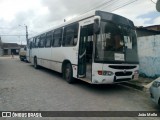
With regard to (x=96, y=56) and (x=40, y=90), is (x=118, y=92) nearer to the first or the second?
(x=96, y=56)

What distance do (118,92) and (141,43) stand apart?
15.7ft

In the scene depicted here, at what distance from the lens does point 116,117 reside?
5609mm

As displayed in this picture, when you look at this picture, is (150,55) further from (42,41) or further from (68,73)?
(42,41)

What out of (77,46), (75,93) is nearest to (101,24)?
(77,46)

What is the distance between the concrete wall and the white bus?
9.14ft

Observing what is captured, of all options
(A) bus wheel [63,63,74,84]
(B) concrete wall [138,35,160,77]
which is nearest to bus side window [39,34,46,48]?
(A) bus wheel [63,63,74,84]

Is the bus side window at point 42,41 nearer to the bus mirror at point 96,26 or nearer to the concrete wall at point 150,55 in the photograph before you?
the concrete wall at point 150,55

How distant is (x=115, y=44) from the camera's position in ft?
26.7

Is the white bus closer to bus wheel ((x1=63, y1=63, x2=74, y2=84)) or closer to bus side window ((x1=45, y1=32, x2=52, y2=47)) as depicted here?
bus wheel ((x1=63, y1=63, x2=74, y2=84))

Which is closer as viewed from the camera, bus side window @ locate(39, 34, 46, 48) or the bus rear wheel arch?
the bus rear wheel arch

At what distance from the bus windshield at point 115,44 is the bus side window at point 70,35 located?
2.03 meters

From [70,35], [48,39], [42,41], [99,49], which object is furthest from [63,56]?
[42,41]

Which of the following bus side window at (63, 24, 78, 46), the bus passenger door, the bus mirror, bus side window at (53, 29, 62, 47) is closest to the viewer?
the bus mirror

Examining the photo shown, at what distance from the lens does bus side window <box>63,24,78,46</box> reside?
31.9 feet
